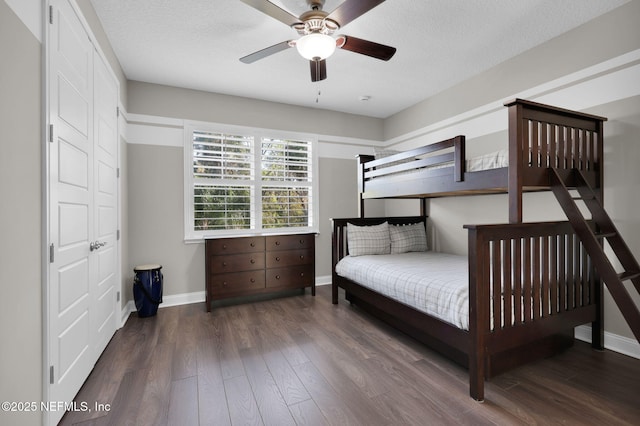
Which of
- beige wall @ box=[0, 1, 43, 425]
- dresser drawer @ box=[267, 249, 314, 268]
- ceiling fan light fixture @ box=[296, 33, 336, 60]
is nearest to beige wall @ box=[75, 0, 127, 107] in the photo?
beige wall @ box=[0, 1, 43, 425]

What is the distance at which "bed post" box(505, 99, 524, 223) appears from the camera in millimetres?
1865

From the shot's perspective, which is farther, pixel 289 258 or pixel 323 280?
pixel 323 280

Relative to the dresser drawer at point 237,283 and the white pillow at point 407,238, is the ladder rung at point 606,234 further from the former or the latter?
the dresser drawer at point 237,283

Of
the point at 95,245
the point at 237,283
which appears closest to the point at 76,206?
the point at 95,245

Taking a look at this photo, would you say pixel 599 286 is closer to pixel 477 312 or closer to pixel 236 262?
pixel 477 312

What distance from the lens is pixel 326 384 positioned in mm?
1861

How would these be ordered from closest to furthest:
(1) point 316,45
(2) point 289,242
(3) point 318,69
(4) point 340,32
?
(1) point 316,45 < (3) point 318,69 < (4) point 340,32 < (2) point 289,242

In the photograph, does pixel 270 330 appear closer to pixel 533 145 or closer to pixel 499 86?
pixel 533 145

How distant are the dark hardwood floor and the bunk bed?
155mm

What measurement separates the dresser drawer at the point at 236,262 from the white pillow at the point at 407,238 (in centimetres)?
165

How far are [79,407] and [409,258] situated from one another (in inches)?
114

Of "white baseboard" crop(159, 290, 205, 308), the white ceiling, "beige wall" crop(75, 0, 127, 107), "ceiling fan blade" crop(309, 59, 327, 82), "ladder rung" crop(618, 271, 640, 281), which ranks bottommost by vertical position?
"white baseboard" crop(159, 290, 205, 308)

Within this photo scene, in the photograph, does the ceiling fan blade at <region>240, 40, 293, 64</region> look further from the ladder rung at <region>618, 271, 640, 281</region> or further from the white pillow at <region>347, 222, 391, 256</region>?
the ladder rung at <region>618, 271, 640, 281</region>

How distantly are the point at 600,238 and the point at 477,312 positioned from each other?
111 cm
